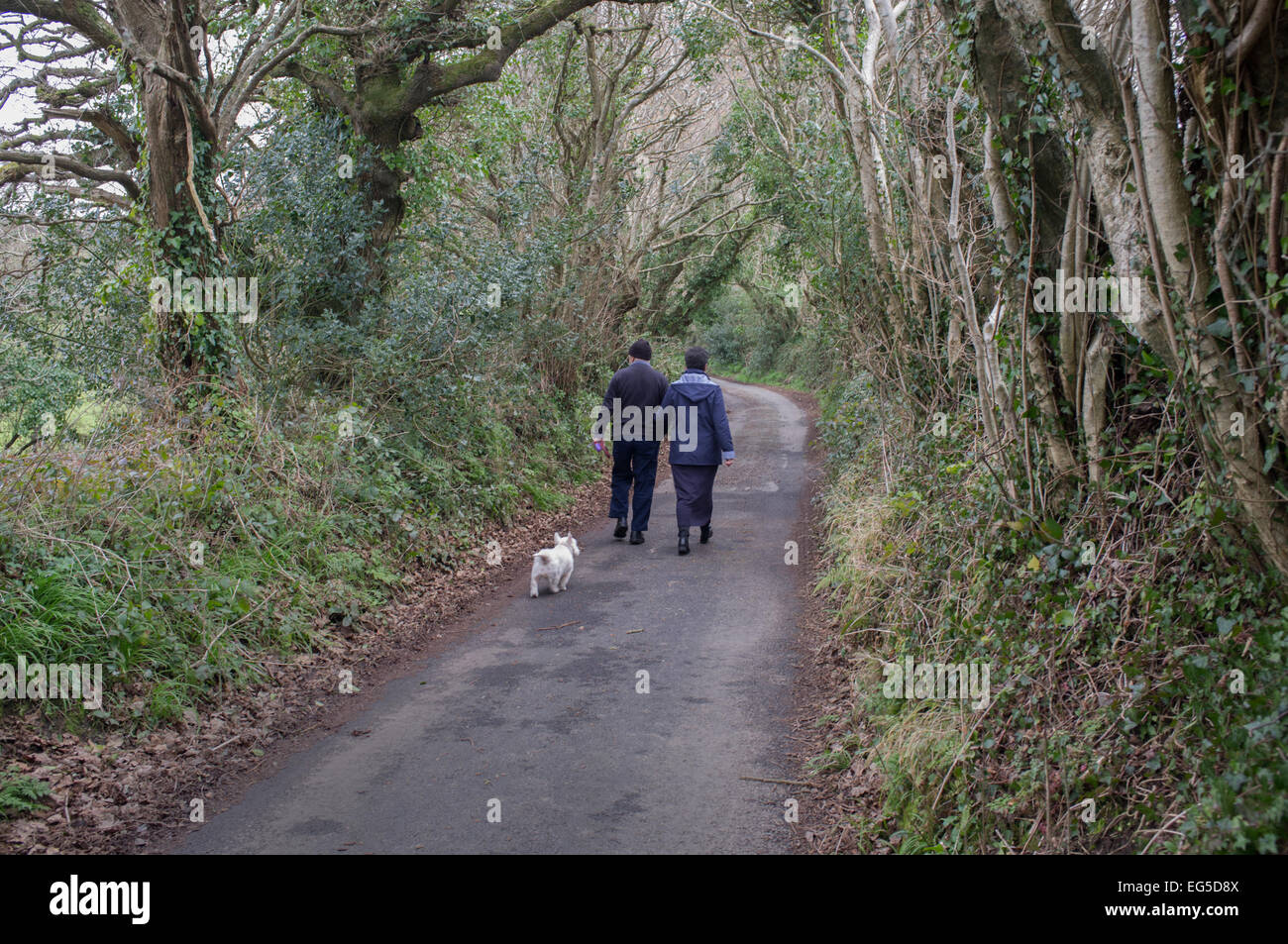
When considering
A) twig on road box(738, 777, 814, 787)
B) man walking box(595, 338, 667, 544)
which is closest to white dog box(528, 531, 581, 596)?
man walking box(595, 338, 667, 544)

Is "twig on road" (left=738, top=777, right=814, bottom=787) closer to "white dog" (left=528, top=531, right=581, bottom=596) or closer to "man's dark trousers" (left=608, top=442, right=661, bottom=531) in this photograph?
"white dog" (left=528, top=531, right=581, bottom=596)

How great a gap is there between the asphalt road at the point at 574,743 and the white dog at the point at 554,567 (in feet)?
0.54

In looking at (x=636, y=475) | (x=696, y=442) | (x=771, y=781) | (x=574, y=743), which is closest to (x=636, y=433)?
(x=636, y=475)

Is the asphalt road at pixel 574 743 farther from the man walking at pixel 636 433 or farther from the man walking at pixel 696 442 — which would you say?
the man walking at pixel 636 433

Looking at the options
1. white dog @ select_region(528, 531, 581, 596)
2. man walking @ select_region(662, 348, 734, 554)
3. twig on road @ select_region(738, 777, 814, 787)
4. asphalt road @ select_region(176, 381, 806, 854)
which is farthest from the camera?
man walking @ select_region(662, 348, 734, 554)

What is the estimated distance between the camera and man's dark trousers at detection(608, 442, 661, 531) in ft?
34.8

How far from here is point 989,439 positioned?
6.07 metres

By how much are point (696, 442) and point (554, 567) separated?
2.59 meters

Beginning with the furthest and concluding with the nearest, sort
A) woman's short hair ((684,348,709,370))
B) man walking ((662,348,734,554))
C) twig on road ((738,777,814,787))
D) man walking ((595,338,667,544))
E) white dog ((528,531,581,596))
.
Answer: man walking ((595,338,667,544)) < woman's short hair ((684,348,709,370)) < man walking ((662,348,734,554)) < white dog ((528,531,581,596)) < twig on road ((738,777,814,787))

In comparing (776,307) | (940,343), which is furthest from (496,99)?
(776,307)

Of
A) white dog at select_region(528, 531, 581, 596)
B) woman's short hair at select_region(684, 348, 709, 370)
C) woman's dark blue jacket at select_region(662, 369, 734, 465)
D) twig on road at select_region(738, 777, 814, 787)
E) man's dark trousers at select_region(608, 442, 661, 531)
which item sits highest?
woman's short hair at select_region(684, 348, 709, 370)

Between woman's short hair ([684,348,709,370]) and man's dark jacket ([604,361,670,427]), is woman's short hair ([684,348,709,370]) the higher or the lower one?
the higher one

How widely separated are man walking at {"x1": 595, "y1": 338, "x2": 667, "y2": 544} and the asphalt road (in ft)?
5.66

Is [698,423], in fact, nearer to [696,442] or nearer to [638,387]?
[696,442]
